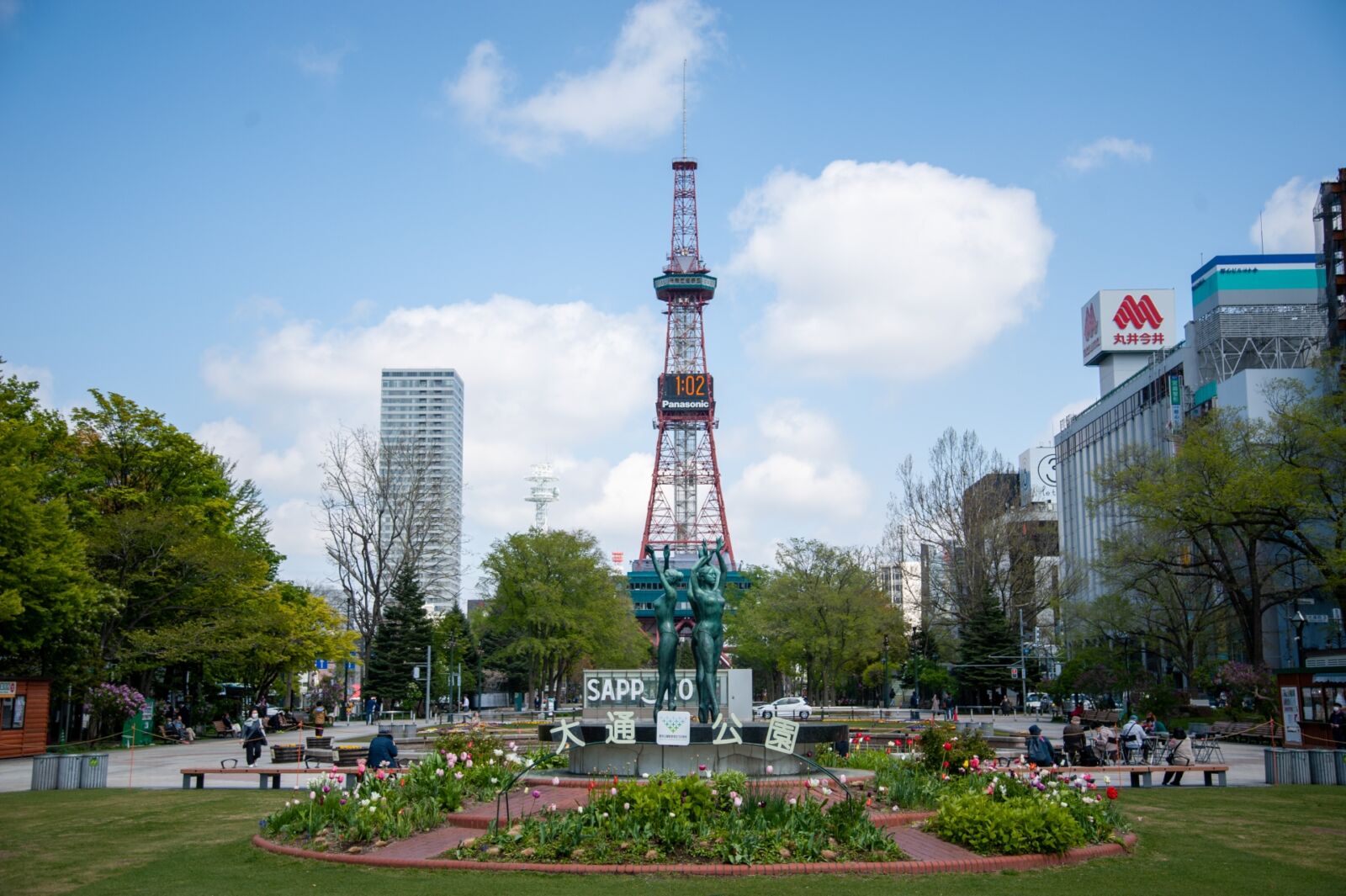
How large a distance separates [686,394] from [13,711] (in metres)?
94.6

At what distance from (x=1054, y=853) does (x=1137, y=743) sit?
15.1 m

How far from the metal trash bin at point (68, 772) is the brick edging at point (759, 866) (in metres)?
11.8

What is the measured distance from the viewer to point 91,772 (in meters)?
23.5

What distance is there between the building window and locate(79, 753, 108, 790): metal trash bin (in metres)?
10.6

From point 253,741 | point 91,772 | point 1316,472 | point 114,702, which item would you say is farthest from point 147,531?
point 1316,472

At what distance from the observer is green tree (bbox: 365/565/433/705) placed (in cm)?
6316

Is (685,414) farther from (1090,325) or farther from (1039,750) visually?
(1039,750)

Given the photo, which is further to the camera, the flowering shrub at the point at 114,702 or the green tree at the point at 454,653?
the green tree at the point at 454,653

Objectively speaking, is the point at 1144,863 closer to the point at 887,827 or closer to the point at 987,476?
the point at 887,827

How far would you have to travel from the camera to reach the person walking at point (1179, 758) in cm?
2384

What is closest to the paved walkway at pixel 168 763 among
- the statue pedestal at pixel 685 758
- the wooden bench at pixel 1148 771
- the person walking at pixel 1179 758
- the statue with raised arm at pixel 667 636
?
the statue pedestal at pixel 685 758

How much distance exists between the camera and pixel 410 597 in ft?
219

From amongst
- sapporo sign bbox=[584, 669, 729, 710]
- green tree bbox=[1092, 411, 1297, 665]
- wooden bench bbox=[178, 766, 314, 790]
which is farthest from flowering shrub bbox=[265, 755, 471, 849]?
green tree bbox=[1092, 411, 1297, 665]

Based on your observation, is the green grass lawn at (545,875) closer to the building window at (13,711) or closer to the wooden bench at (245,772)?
the wooden bench at (245,772)
